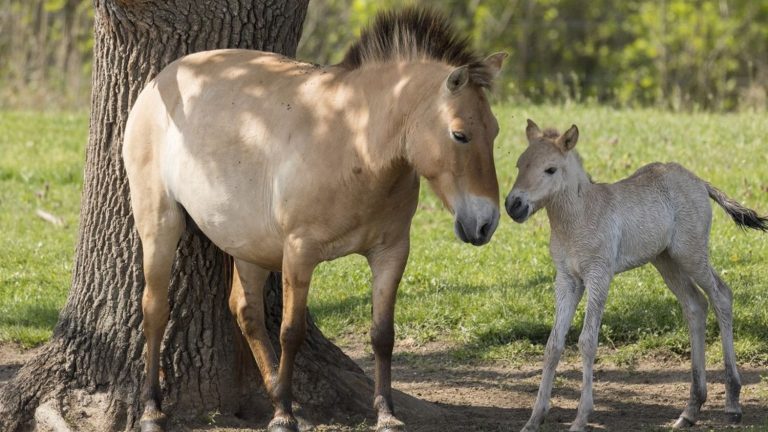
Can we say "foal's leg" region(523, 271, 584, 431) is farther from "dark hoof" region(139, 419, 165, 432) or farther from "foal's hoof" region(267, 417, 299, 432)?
"dark hoof" region(139, 419, 165, 432)

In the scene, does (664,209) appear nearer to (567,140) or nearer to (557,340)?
(567,140)

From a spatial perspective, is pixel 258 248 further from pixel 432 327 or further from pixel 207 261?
pixel 432 327

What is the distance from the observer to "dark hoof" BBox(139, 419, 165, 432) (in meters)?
5.61

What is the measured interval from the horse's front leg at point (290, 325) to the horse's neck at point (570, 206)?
1.14m

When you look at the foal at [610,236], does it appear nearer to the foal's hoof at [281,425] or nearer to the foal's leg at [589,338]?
the foal's leg at [589,338]

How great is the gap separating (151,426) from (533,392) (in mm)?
2124

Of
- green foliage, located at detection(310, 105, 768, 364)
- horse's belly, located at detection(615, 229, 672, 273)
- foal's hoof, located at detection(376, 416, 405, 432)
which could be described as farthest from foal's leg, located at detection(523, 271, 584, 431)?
green foliage, located at detection(310, 105, 768, 364)

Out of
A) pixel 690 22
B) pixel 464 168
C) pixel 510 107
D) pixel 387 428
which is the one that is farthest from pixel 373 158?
pixel 690 22

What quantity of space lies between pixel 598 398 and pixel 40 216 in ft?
19.0

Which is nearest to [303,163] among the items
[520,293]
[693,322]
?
[693,322]

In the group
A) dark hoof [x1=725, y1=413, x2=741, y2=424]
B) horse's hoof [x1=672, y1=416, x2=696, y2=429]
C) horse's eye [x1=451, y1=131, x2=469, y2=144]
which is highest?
horse's eye [x1=451, y1=131, x2=469, y2=144]

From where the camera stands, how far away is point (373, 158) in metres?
4.95

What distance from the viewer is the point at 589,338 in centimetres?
527

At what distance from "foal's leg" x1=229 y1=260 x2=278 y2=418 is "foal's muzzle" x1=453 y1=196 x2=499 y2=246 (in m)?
1.37
